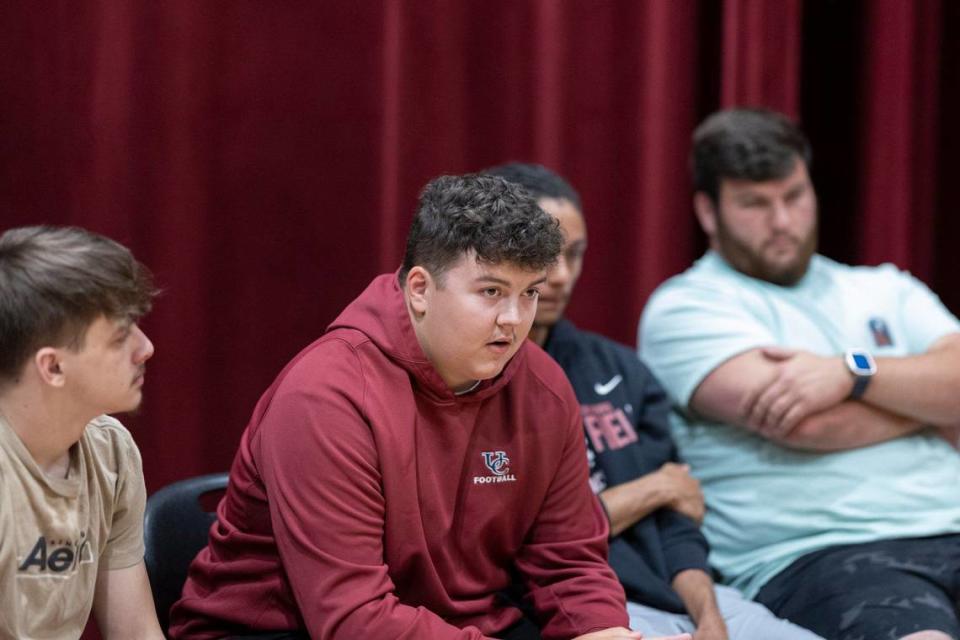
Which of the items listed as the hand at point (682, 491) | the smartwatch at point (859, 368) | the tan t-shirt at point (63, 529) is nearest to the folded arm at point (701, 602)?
the hand at point (682, 491)

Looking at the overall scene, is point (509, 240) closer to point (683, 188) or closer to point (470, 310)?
point (470, 310)

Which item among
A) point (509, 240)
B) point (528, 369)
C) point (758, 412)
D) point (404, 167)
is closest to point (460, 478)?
point (528, 369)

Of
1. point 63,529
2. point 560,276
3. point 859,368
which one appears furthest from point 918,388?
point 63,529

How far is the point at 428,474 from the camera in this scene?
1.88 m

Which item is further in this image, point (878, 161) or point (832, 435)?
point (878, 161)

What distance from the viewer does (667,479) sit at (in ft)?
7.99

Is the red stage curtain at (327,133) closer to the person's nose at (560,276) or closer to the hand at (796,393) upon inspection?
the person's nose at (560,276)

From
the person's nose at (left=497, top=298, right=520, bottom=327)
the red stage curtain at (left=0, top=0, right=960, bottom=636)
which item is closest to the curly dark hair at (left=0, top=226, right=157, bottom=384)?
the person's nose at (left=497, top=298, right=520, bottom=327)

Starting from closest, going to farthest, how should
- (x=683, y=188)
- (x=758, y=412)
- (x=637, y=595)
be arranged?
(x=637, y=595)
(x=758, y=412)
(x=683, y=188)

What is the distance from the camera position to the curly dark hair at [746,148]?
2758 mm

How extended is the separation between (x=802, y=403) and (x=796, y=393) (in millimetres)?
24

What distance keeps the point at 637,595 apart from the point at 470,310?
0.82 meters

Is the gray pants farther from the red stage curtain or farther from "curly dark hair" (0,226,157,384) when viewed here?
"curly dark hair" (0,226,157,384)

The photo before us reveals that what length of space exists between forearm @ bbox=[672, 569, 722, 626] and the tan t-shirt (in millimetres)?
1066
